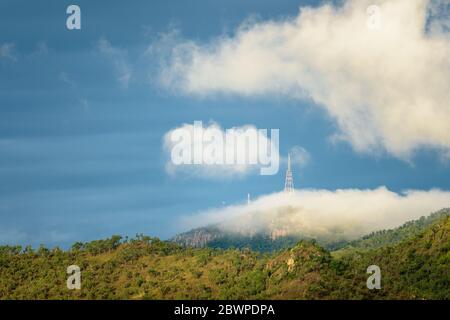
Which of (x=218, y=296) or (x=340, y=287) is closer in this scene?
(x=340, y=287)

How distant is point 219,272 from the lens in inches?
6467

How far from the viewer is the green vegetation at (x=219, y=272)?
149125mm

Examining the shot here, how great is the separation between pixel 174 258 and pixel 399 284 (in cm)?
4716

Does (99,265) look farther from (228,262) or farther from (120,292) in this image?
(228,262)

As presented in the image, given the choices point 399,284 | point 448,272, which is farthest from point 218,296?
point 448,272

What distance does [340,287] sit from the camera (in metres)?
145

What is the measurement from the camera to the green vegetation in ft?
489

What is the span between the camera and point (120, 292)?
6358 inches
